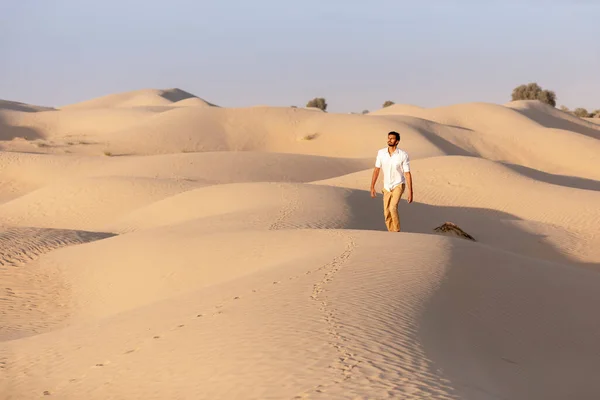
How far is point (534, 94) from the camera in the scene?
3147 inches

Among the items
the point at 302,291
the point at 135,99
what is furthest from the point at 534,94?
the point at 302,291

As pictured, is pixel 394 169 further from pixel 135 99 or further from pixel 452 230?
pixel 135 99

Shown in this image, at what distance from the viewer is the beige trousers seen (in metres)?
12.0

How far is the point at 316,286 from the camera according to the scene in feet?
26.2

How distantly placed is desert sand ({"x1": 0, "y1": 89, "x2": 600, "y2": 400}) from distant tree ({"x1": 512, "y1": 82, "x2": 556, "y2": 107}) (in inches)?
2201

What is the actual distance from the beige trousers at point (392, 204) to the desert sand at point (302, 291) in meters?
0.63

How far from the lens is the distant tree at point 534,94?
7894 centimetres

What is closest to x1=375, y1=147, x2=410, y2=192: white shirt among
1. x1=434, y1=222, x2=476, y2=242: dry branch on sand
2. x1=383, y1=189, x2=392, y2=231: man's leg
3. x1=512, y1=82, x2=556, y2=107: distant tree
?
x1=383, y1=189, x2=392, y2=231: man's leg

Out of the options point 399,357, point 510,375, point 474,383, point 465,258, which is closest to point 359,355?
point 399,357

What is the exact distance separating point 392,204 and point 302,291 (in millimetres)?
4742

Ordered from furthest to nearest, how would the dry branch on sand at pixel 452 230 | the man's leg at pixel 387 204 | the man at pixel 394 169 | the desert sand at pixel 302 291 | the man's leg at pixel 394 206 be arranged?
the dry branch on sand at pixel 452 230 < the man's leg at pixel 387 204 < the man's leg at pixel 394 206 < the man at pixel 394 169 < the desert sand at pixel 302 291

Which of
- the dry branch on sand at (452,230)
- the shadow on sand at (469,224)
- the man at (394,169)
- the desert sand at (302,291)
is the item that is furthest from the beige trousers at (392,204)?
the dry branch on sand at (452,230)

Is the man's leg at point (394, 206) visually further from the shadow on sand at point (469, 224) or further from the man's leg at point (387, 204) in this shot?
the shadow on sand at point (469, 224)

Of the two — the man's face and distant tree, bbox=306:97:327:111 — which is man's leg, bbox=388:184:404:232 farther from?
distant tree, bbox=306:97:327:111
